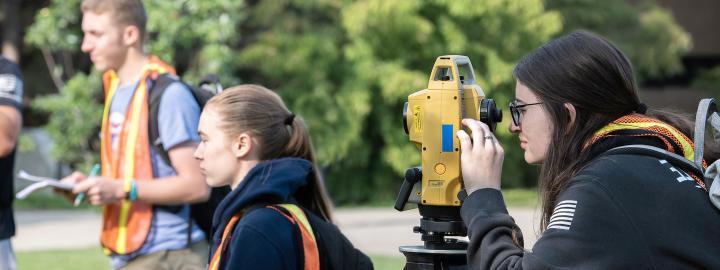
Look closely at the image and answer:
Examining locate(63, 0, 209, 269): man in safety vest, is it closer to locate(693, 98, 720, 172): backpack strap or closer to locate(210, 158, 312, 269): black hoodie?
locate(210, 158, 312, 269): black hoodie

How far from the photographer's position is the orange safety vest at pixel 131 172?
4.15m

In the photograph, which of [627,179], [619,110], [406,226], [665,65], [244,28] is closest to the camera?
[627,179]

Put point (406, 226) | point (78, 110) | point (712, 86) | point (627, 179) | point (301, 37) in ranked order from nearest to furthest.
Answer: point (627, 179)
point (406, 226)
point (78, 110)
point (301, 37)
point (712, 86)

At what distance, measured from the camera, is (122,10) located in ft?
14.2

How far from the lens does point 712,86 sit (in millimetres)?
28703

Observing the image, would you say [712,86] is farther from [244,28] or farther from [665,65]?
[244,28]

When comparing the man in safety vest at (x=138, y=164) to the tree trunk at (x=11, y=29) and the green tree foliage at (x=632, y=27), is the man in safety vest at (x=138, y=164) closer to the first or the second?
the tree trunk at (x=11, y=29)

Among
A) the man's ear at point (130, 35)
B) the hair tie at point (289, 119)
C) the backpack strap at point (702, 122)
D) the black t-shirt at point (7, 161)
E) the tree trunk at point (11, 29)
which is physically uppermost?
the man's ear at point (130, 35)

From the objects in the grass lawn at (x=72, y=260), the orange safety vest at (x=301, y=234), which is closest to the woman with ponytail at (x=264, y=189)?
A: the orange safety vest at (x=301, y=234)

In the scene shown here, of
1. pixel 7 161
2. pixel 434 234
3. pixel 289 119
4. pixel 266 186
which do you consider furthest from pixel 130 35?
pixel 434 234

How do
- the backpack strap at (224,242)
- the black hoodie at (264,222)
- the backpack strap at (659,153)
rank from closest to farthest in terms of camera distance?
the backpack strap at (659,153) → the black hoodie at (264,222) → the backpack strap at (224,242)

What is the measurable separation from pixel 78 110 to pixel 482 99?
16171 mm

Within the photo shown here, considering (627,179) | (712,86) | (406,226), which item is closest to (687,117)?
(627,179)

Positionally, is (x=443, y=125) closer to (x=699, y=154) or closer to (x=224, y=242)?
(x=699, y=154)
